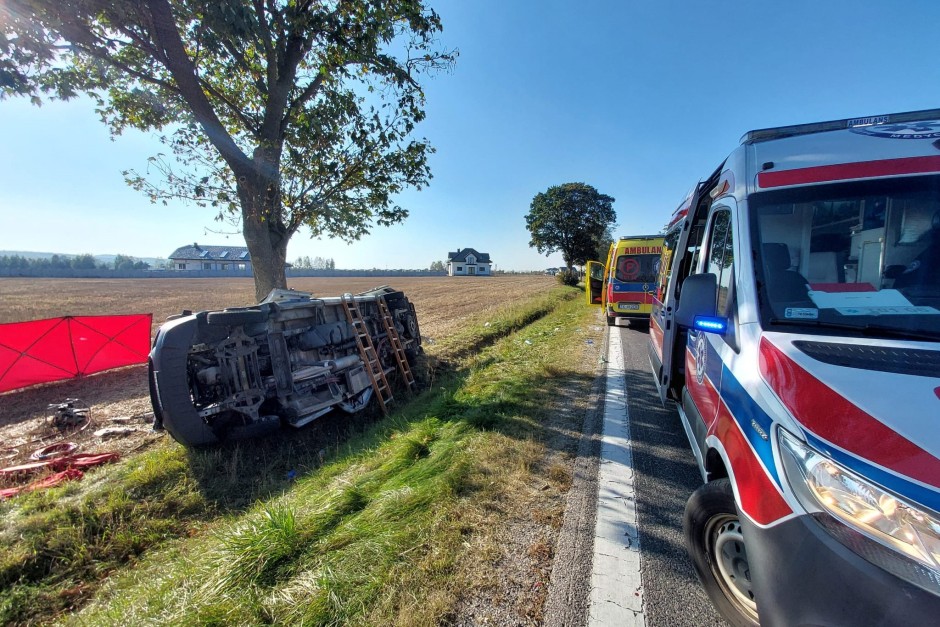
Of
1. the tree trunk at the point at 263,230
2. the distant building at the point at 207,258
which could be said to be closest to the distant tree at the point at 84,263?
the distant building at the point at 207,258

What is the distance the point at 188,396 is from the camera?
4098 mm

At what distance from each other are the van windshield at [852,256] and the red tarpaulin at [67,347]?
10.3 m

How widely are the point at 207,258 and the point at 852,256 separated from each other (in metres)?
87.6

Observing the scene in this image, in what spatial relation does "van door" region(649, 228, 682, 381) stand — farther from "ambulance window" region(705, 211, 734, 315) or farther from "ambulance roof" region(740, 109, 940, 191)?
"ambulance roof" region(740, 109, 940, 191)

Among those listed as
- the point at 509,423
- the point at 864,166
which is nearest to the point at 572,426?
the point at 509,423

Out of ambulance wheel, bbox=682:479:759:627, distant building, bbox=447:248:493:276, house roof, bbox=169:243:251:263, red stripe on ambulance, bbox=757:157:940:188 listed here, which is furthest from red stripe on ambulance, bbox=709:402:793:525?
distant building, bbox=447:248:493:276

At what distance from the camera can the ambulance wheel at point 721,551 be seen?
1817 millimetres

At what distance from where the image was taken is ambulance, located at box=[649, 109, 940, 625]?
3.83 feet

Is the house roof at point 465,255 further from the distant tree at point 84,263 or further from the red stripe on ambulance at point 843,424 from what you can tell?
the red stripe on ambulance at point 843,424

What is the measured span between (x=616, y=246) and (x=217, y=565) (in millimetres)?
11544

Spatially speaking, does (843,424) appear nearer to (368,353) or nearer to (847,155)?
(847,155)

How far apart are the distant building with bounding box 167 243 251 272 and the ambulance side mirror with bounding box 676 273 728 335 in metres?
77.8

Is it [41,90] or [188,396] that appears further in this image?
[41,90]

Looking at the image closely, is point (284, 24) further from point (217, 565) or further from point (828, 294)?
point (828, 294)
